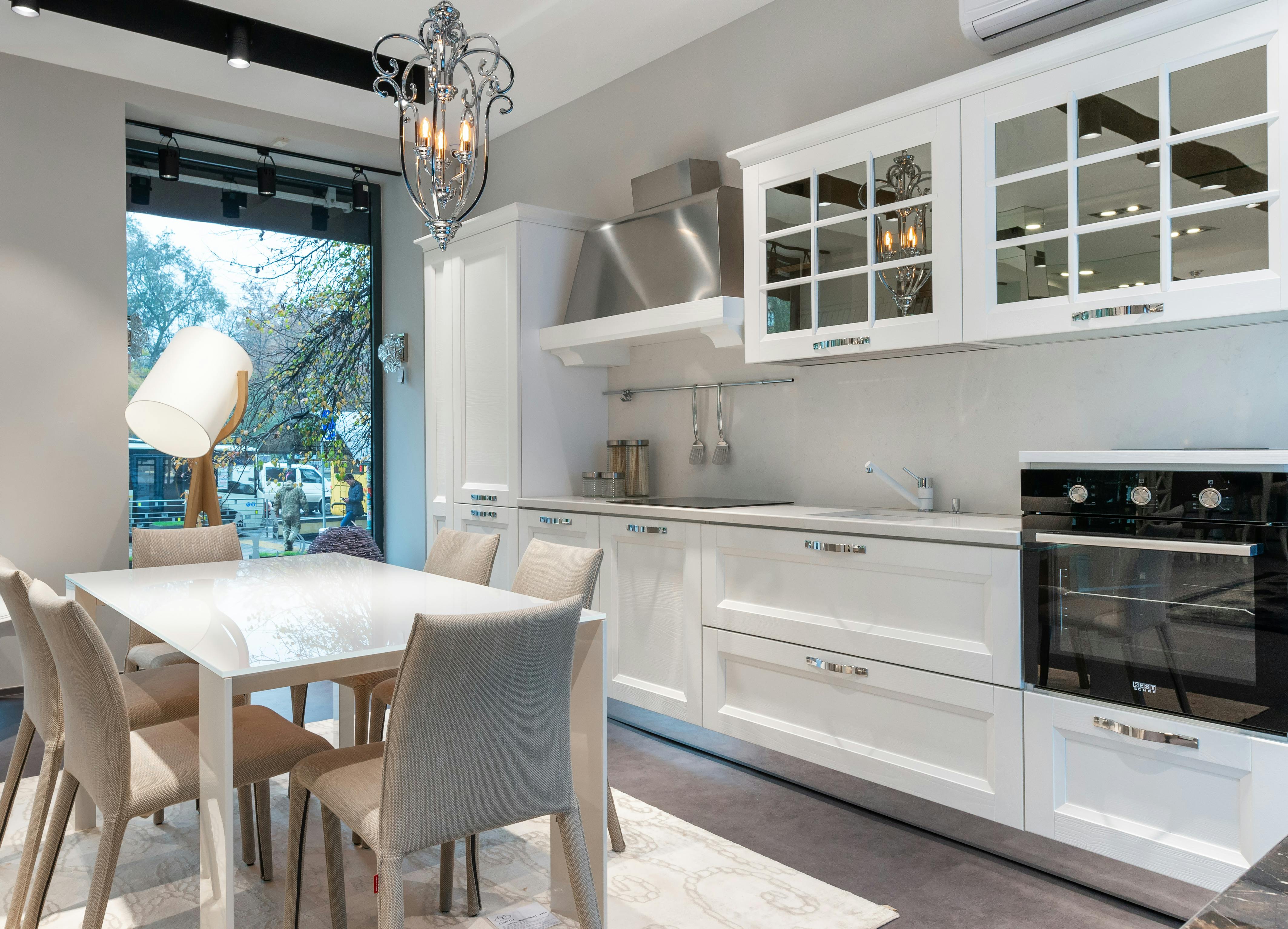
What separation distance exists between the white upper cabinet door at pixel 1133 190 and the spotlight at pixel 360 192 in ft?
13.2

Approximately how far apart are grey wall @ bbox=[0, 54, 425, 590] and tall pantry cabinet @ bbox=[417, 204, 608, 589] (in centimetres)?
157

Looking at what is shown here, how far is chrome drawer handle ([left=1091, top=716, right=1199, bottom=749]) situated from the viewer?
6.32ft

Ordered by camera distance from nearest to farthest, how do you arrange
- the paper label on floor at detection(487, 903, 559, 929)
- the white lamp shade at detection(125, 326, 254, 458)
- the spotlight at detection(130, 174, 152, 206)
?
the paper label on floor at detection(487, 903, 559, 929) → the white lamp shade at detection(125, 326, 254, 458) → the spotlight at detection(130, 174, 152, 206)

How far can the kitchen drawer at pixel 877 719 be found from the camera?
2.24 meters

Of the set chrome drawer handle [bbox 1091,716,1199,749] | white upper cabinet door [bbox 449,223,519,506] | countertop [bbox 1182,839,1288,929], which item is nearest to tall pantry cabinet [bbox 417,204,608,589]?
white upper cabinet door [bbox 449,223,519,506]

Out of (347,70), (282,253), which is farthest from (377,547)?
(347,70)

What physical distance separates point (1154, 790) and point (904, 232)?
1.59 m

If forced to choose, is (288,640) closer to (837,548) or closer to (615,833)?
(615,833)

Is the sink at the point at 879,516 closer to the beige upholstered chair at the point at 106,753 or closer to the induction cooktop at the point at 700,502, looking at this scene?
the induction cooktop at the point at 700,502

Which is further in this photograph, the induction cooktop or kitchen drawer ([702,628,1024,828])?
the induction cooktop

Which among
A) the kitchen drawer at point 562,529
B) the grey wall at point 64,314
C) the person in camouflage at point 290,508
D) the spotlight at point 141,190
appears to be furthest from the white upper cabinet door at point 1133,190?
the spotlight at point 141,190

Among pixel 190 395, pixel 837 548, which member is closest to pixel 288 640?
pixel 837 548

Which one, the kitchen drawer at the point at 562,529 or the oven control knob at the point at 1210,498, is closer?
the oven control knob at the point at 1210,498

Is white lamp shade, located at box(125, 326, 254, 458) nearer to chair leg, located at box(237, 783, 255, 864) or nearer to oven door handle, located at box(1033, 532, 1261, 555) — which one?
chair leg, located at box(237, 783, 255, 864)
